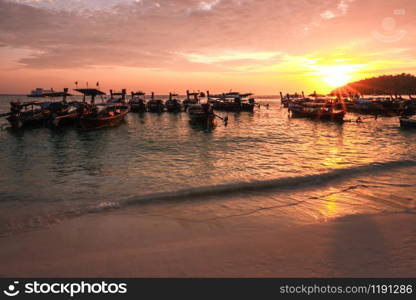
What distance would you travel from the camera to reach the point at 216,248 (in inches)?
213

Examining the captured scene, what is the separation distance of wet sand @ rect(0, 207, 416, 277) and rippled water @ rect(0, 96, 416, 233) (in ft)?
4.04

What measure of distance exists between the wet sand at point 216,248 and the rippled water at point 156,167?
1.23 m

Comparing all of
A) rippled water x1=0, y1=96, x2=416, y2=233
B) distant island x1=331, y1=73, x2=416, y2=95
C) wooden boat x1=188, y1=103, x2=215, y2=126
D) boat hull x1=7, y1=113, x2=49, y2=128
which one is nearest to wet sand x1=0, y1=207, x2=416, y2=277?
rippled water x1=0, y1=96, x2=416, y2=233

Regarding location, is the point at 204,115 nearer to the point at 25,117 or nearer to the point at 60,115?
the point at 60,115

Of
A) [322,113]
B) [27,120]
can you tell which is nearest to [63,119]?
[27,120]

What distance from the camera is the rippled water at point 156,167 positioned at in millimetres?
9102

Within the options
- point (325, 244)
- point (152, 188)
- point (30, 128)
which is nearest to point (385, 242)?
point (325, 244)

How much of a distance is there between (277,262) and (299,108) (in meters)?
48.1

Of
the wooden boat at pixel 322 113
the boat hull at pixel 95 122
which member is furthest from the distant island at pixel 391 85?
the boat hull at pixel 95 122

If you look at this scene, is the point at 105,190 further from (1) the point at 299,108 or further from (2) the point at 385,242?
(1) the point at 299,108

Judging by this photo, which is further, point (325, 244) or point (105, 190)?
point (105, 190)

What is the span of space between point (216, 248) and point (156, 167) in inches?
381

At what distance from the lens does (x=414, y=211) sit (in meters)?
7.37

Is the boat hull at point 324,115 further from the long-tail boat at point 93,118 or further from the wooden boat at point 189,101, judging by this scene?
the long-tail boat at point 93,118
